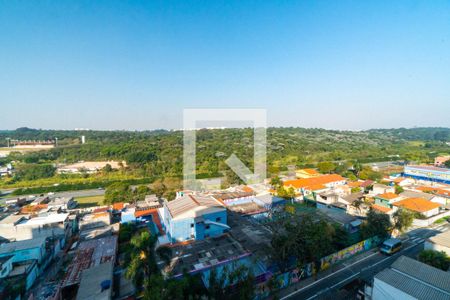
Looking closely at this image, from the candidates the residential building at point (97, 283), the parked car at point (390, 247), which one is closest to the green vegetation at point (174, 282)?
the residential building at point (97, 283)

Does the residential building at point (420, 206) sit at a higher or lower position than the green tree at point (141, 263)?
lower

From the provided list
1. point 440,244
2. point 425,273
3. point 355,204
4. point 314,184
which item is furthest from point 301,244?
point 314,184

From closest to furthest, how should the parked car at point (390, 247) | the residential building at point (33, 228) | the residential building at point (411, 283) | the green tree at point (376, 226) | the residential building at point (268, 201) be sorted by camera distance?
the residential building at point (411, 283)
the parked car at point (390, 247)
the green tree at point (376, 226)
the residential building at point (33, 228)
the residential building at point (268, 201)

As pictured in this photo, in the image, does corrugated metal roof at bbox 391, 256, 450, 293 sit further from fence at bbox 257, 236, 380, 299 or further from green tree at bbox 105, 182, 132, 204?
green tree at bbox 105, 182, 132, 204

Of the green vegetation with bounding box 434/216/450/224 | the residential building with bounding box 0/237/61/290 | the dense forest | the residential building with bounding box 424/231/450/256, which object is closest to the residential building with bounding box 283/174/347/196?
the green vegetation with bounding box 434/216/450/224

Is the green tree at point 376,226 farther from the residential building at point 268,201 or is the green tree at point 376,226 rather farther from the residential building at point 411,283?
the residential building at point 268,201

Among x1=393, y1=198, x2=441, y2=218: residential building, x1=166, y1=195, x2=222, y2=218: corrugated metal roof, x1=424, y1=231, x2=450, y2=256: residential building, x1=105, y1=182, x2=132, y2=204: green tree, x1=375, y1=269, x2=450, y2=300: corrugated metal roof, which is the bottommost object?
x1=105, y1=182, x2=132, y2=204: green tree
